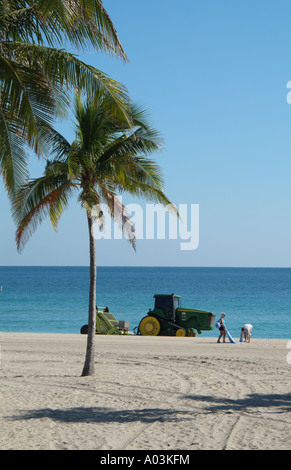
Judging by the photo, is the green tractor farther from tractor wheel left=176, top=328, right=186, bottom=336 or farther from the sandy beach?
the sandy beach

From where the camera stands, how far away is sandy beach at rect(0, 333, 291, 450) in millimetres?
7039

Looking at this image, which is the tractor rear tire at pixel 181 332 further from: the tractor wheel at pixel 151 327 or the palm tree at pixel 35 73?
the palm tree at pixel 35 73

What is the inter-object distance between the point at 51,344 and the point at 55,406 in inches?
422

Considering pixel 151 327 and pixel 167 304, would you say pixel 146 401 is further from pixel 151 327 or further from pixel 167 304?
pixel 151 327

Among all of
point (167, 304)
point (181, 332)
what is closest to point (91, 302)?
point (167, 304)

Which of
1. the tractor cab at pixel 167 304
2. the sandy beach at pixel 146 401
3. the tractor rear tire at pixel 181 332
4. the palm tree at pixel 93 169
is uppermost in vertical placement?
the palm tree at pixel 93 169

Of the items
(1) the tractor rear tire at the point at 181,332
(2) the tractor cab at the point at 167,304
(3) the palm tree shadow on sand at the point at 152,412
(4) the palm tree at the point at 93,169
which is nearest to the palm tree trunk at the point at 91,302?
(4) the palm tree at the point at 93,169

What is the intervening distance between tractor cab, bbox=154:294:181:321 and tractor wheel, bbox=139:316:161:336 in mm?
513

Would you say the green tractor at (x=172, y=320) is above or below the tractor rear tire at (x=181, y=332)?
above

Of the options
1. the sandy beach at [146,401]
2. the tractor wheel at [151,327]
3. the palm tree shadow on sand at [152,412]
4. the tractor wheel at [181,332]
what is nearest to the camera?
the sandy beach at [146,401]

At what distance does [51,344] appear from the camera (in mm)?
19641

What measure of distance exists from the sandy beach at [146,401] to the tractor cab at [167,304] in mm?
5342

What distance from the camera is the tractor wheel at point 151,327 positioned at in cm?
2283

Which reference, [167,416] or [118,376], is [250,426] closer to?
[167,416]
